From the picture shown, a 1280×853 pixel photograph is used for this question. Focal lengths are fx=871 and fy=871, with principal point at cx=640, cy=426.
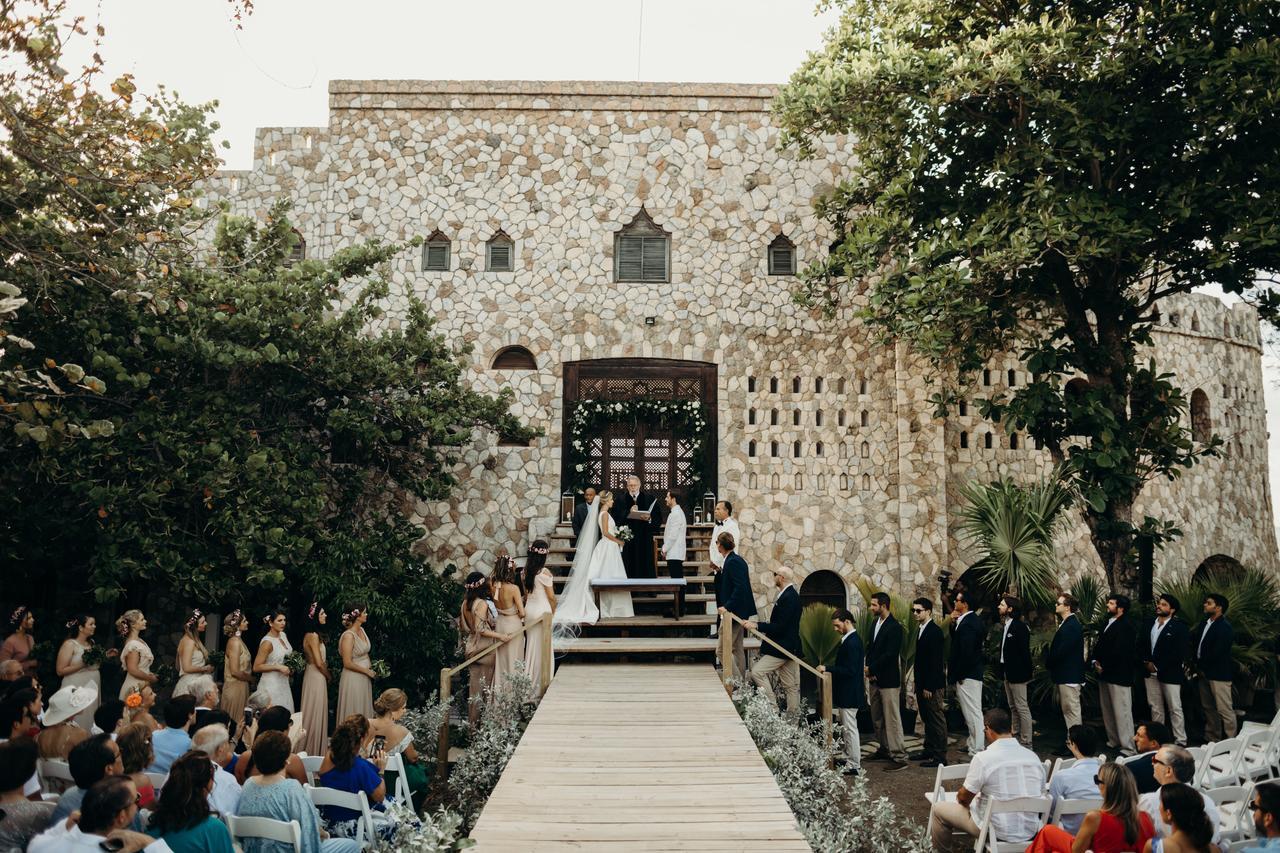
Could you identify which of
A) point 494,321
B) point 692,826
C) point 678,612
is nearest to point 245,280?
point 494,321

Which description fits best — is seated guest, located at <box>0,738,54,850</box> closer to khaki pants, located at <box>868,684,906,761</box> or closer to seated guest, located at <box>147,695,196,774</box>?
seated guest, located at <box>147,695,196,774</box>

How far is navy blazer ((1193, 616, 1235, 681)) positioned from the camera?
10.3m

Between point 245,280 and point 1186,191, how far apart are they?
40.0 feet

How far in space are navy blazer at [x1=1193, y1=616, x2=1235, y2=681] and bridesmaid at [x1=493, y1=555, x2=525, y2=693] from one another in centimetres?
814

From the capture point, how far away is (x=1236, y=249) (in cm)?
1095

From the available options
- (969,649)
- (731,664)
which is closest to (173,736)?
(731,664)

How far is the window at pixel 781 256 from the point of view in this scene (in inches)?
639

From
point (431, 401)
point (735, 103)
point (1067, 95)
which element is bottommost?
point (431, 401)

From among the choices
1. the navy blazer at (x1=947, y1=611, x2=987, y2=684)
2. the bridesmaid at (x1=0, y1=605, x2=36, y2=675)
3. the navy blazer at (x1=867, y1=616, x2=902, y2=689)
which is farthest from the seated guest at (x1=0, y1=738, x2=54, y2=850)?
the navy blazer at (x1=947, y1=611, x2=987, y2=684)

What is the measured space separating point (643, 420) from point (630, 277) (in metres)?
2.70

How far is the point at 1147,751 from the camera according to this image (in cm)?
664

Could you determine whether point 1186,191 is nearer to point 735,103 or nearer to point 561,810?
point 735,103

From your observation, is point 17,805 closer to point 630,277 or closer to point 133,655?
point 133,655

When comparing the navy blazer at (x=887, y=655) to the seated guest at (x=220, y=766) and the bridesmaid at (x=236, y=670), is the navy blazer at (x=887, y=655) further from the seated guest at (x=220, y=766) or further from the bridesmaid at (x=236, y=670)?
the bridesmaid at (x=236, y=670)
